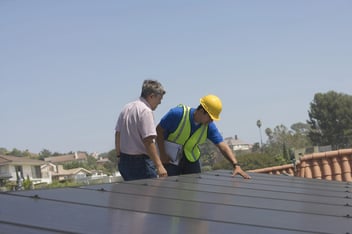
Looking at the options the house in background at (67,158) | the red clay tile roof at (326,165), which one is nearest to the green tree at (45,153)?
the house in background at (67,158)

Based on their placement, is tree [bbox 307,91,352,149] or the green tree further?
the green tree

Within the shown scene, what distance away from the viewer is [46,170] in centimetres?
8638

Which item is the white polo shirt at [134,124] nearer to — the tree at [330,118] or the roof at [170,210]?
the roof at [170,210]

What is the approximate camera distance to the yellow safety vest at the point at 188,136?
5406 millimetres

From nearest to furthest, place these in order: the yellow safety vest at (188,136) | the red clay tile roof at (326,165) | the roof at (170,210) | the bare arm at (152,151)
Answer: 1. the roof at (170,210)
2. the bare arm at (152,151)
3. the yellow safety vest at (188,136)
4. the red clay tile roof at (326,165)

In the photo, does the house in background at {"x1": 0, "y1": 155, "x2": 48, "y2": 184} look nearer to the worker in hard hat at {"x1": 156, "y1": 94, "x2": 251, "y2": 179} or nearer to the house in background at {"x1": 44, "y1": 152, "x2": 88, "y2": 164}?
the worker in hard hat at {"x1": 156, "y1": 94, "x2": 251, "y2": 179}

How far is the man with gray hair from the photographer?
15.9 ft

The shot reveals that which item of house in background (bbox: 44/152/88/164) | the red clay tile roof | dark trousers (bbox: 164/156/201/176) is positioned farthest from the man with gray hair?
house in background (bbox: 44/152/88/164)

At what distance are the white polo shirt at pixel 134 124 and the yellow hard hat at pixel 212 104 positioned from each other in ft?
1.87

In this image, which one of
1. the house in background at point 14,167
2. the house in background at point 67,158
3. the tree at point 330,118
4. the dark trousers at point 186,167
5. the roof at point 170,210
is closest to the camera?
the roof at point 170,210

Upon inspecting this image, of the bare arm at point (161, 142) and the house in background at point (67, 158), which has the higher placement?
the bare arm at point (161, 142)

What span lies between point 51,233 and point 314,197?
2.47m

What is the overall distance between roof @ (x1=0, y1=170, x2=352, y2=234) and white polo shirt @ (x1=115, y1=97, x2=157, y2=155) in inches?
28.9

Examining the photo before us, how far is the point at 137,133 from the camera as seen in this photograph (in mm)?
4945
